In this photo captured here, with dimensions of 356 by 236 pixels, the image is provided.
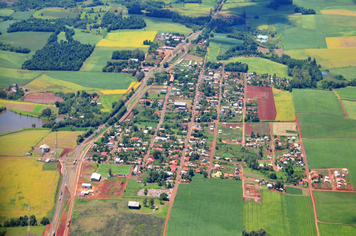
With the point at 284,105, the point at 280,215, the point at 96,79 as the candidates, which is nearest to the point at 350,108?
the point at 284,105

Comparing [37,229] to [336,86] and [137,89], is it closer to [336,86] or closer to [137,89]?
[137,89]

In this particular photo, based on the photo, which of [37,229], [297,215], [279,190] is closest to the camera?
[37,229]

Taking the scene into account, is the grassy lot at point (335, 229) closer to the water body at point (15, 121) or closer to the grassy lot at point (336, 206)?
the grassy lot at point (336, 206)

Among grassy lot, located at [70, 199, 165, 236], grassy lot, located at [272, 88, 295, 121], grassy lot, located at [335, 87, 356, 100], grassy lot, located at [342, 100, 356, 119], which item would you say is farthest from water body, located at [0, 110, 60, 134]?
grassy lot, located at [335, 87, 356, 100]

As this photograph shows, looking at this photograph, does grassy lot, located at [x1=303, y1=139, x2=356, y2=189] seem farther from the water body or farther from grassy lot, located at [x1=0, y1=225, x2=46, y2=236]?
the water body

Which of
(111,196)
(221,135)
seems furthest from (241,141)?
(111,196)

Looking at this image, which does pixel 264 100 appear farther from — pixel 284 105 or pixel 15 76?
pixel 15 76

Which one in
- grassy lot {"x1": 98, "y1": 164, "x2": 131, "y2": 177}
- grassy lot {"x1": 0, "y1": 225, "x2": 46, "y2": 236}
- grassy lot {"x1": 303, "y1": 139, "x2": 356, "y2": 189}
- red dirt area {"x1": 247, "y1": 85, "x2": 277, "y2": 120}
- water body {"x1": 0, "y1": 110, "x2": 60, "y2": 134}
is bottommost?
water body {"x1": 0, "y1": 110, "x2": 60, "y2": 134}
